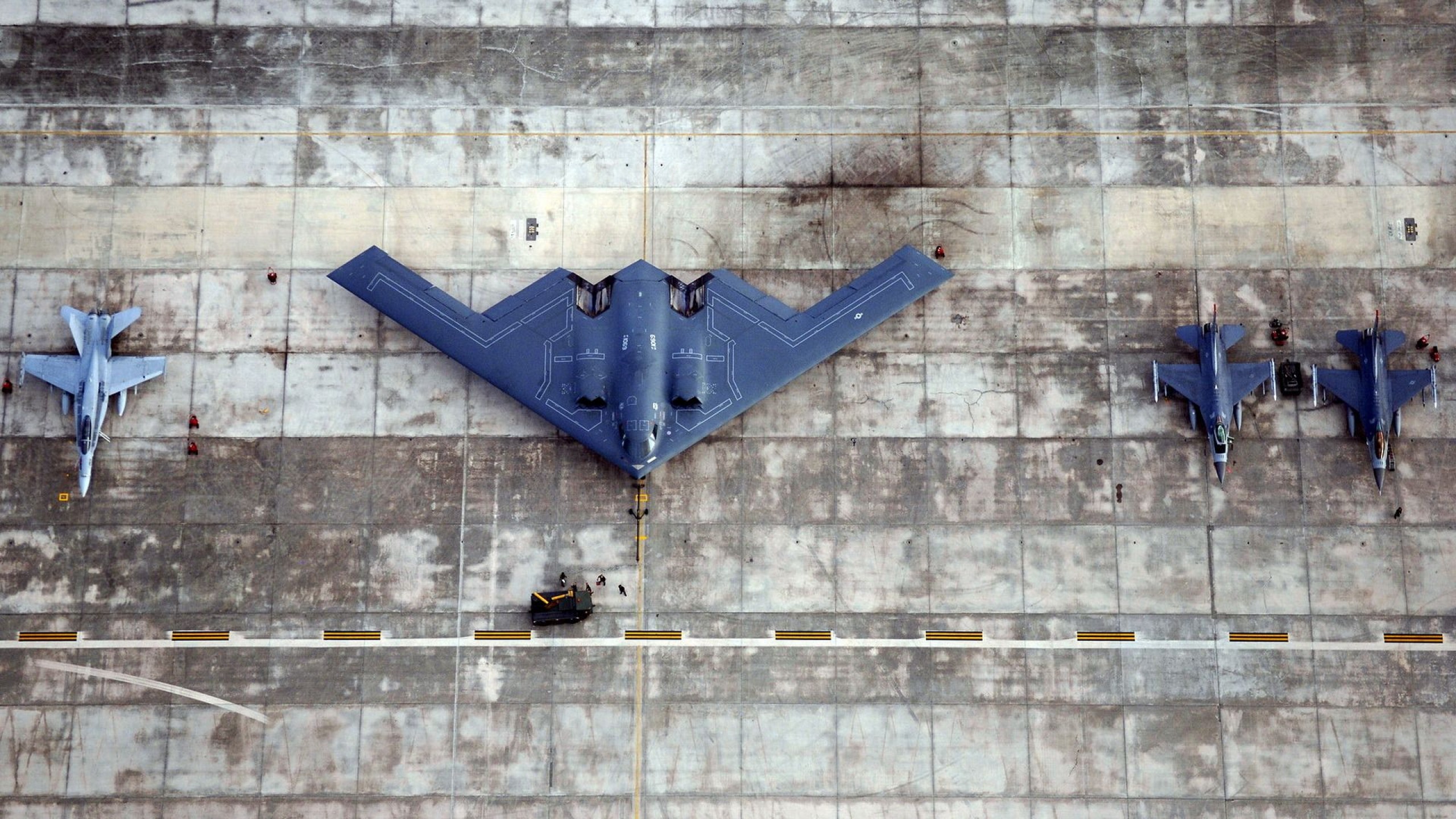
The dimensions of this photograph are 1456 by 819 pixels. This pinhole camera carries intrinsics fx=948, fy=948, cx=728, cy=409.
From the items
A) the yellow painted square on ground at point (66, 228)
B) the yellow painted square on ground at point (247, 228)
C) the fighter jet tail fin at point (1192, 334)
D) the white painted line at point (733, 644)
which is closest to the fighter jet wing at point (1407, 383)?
the fighter jet tail fin at point (1192, 334)

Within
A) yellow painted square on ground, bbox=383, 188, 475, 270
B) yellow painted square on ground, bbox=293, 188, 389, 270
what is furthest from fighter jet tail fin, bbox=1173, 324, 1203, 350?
yellow painted square on ground, bbox=293, 188, 389, 270

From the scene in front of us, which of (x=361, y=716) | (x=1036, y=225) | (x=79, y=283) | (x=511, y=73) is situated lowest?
(x=361, y=716)

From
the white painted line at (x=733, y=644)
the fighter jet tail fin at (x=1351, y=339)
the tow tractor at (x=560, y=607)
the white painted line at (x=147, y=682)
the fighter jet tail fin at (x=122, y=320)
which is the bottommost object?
the white painted line at (x=147, y=682)

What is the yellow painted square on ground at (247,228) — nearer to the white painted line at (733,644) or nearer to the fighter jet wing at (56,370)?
the fighter jet wing at (56,370)

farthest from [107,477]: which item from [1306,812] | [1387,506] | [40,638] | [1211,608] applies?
[1387,506]

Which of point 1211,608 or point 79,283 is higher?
point 79,283

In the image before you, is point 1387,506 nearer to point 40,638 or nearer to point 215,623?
point 215,623

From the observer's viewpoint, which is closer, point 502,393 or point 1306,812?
point 1306,812
